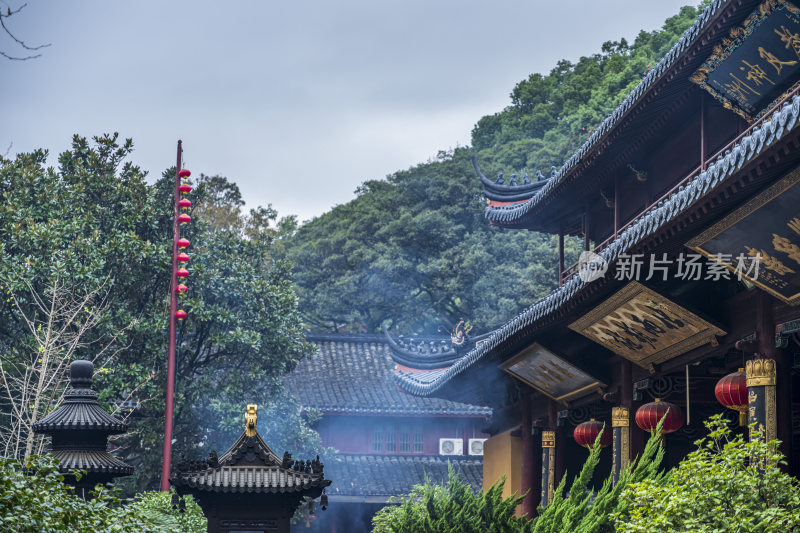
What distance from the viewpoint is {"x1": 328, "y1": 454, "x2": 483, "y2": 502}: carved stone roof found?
1103 inches

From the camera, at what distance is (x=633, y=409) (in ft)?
42.0

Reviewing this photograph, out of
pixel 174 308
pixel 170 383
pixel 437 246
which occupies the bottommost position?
pixel 170 383

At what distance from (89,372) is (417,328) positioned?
27.7 meters

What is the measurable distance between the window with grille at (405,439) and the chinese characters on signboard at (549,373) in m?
14.3

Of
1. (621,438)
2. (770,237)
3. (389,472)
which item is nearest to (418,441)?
(389,472)

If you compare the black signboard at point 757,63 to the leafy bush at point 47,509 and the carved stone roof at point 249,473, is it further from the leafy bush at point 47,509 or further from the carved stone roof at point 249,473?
the leafy bush at point 47,509

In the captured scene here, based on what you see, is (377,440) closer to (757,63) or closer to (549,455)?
(549,455)

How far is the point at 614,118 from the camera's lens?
1334cm

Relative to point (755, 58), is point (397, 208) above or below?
above

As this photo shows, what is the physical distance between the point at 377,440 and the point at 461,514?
66.3ft

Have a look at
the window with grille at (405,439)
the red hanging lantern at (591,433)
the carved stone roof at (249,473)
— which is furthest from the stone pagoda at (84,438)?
the window with grille at (405,439)

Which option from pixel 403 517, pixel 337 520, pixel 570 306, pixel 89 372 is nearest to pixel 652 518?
pixel 403 517

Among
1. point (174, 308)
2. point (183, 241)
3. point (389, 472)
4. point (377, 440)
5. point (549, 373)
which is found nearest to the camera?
point (549, 373)

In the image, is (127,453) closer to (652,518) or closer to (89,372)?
(89,372)
